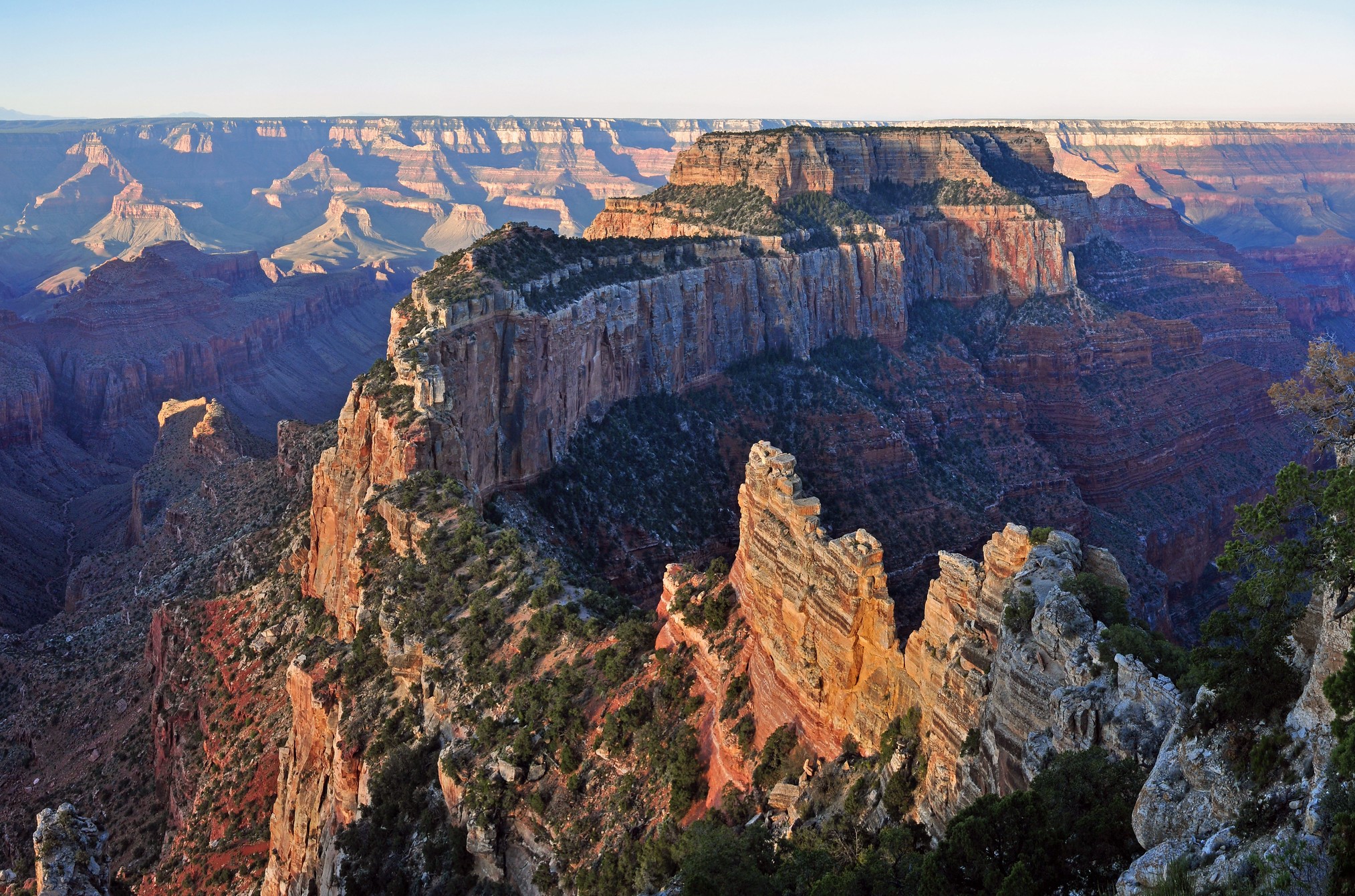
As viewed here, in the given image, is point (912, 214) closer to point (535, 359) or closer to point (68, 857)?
point (535, 359)

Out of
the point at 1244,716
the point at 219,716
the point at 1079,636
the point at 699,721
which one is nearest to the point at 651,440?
the point at 219,716

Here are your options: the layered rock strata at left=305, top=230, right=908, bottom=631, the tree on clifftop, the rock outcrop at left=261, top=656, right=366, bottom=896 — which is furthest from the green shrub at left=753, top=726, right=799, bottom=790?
the layered rock strata at left=305, top=230, right=908, bottom=631

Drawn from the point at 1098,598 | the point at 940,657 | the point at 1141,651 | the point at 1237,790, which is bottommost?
the point at 940,657

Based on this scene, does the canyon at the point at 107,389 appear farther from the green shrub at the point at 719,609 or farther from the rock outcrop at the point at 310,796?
the green shrub at the point at 719,609

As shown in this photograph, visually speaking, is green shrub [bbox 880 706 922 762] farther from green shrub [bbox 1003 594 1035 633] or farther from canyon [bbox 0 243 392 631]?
canyon [bbox 0 243 392 631]

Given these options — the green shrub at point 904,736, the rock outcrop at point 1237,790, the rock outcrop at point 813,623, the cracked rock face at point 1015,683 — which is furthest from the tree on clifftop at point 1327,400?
the green shrub at point 904,736

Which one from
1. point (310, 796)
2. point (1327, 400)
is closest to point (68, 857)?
point (310, 796)

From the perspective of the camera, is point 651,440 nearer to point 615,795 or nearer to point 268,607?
point 268,607
